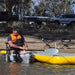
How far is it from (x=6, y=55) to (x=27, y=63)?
0.82 meters

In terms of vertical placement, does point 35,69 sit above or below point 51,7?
below

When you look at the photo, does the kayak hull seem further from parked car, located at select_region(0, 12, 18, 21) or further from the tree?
the tree

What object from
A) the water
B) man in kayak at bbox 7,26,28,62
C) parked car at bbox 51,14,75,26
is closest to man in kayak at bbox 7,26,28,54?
man in kayak at bbox 7,26,28,62

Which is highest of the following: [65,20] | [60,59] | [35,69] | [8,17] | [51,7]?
[51,7]

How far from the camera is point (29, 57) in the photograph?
933 centimetres

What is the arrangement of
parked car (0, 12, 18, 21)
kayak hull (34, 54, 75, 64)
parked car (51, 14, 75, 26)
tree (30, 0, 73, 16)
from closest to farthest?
1. kayak hull (34, 54, 75, 64)
2. parked car (51, 14, 75, 26)
3. parked car (0, 12, 18, 21)
4. tree (30, 0, 73, 16)

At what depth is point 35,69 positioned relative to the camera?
8648 millimetres

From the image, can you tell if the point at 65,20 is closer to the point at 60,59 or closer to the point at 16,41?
the point at 16,41

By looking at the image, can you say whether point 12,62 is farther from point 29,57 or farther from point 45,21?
point 45,21

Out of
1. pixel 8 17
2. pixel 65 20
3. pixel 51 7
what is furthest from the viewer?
pixel 51 7

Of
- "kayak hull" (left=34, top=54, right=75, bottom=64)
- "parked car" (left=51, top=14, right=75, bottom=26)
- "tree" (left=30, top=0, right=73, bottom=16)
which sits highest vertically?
"tree" (left=30, top=0, right=73, bottom=16)

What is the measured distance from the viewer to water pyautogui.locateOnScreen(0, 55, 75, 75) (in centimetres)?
805

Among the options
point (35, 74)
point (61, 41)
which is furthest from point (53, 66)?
point (61, 41)

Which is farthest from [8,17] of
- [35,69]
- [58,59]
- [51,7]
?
[35,69]
